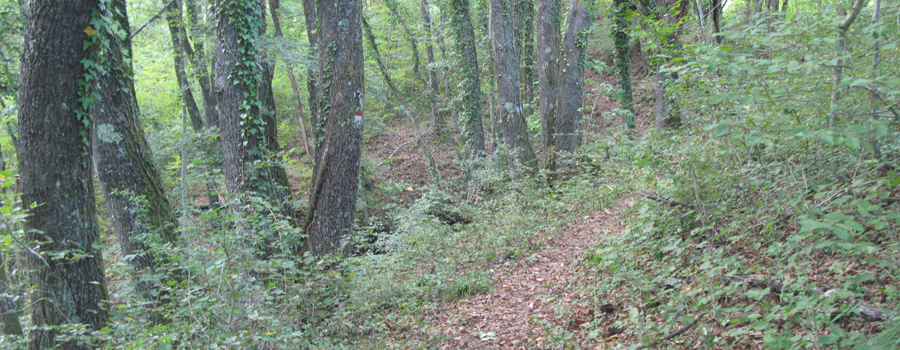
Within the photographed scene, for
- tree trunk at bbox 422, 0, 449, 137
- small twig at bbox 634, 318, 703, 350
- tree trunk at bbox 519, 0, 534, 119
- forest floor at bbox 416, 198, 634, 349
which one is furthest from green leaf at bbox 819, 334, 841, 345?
tree trunk at bbox 422, 0, 449, 137

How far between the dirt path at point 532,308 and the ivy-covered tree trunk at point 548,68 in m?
4.06

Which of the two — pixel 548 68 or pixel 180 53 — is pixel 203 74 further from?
pixel 548 68

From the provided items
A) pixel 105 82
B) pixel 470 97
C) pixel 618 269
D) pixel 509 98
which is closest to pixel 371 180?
pixel 470 97

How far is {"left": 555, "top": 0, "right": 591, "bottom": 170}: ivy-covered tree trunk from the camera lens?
10.6m

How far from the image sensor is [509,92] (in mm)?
11570

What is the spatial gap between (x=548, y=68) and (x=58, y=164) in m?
9.39

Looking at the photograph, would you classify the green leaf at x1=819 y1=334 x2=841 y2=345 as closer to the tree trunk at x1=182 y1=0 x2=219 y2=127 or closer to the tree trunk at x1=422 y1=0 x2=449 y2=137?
the tree trunk at x1=422 y1=0 x2=449 y2=137

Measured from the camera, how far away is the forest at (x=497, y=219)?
2.85 m

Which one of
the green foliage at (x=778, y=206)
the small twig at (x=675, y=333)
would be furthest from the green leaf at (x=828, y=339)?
the small twig at (x=675, y=333)

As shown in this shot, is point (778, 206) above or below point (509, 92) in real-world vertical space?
below

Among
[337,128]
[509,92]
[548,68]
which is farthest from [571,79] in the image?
[337,128]

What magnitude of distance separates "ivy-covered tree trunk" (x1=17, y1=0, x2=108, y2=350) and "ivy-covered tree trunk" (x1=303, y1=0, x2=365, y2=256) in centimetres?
293

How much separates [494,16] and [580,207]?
510 centimetres

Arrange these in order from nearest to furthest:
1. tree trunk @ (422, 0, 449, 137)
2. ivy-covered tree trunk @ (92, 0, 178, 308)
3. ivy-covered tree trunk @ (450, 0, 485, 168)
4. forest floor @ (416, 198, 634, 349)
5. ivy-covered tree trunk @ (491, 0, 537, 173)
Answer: forest floor @ (416, 198, 634, 349)
ivy-covered tree trunk @ (92, 0, 178, 308)
ivy-covered tree trunk @ (491, 0, 537, 173)
ivy-covered tree trunk @ (450, 0, 485, 168)
tree trunk @ (422, 0, 449, 137)
